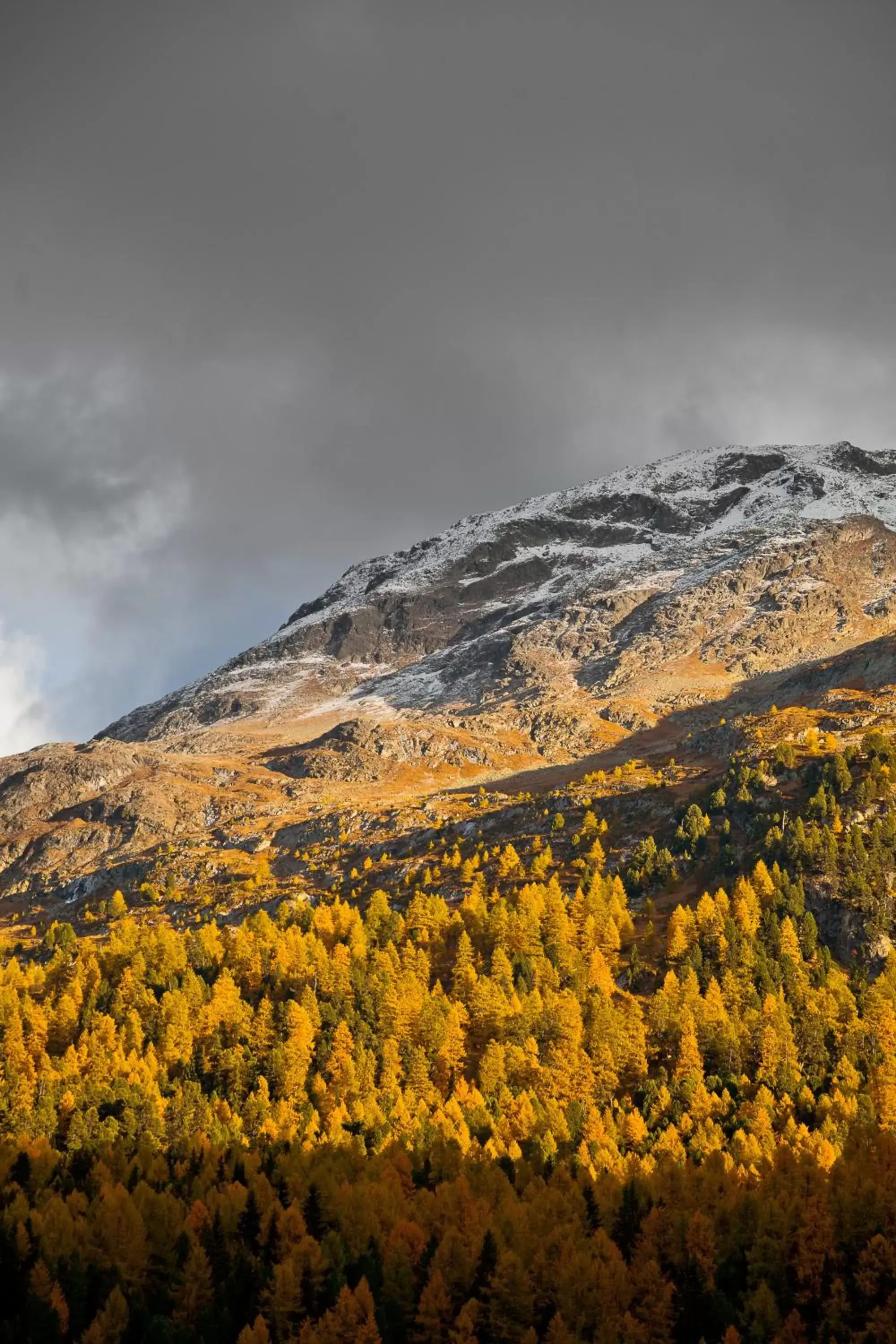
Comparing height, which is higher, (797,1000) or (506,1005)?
(506,1005)

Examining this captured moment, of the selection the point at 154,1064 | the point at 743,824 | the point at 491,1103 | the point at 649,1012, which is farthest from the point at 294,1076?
the point at 743,824

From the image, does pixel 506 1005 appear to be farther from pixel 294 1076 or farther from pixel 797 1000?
pixel 797 1000

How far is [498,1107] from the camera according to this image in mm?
102750

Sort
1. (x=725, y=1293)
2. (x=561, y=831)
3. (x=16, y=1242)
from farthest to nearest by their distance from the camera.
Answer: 1. (x=561, y=831)
2. (x=16, y=1242)
3. (x=725, y=1293)

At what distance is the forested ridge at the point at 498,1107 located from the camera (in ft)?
224

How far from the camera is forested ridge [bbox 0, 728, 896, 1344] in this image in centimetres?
6838

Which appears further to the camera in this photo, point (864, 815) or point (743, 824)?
point (743, 824)

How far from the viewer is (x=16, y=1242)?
7638 cm

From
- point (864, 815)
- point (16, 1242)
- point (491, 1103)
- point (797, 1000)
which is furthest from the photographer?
point (864, 815)

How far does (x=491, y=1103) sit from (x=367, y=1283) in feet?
122

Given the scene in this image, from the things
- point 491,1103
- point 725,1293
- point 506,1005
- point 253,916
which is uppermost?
point 253,916

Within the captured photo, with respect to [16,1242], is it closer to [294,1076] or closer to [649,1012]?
[294,1076]

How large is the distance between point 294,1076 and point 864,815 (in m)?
100

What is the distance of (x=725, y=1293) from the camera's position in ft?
225
